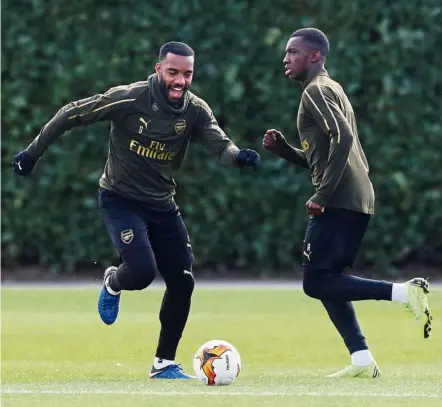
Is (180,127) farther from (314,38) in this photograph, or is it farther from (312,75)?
(314,38)

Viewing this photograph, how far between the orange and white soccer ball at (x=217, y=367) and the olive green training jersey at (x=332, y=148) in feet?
3.71

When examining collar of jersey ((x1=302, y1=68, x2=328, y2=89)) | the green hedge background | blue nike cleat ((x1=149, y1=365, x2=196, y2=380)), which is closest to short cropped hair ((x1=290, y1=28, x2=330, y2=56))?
collar of jersey ((x1=302, y1=68, x2=328, y2=89))

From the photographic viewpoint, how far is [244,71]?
17.5 metres

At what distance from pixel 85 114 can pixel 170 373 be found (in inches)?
72.3

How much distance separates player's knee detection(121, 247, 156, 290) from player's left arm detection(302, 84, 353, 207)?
1157mm

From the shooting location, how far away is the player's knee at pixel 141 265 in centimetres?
929

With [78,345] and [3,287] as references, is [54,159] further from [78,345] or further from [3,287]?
[78,345]

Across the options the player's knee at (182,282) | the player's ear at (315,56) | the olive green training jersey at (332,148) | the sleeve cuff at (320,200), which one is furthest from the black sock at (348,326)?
the player's ear at (315,56)

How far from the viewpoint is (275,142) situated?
31.6 ft

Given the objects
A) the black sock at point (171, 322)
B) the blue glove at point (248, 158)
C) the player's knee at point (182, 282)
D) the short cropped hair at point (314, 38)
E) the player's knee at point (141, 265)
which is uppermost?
the short cropped hair at point (314, 38)

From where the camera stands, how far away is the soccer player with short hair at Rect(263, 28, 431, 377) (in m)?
8.99

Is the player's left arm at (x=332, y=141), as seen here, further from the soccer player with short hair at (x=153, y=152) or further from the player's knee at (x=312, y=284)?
the soccer player with short hair at (x=153, y=152)

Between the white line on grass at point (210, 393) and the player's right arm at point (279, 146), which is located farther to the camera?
the player's right arm at point (279, 146)

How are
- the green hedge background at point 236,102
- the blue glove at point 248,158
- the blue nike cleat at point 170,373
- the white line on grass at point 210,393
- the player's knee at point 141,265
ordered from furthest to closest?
the green hedge background at point 236,102 < the blue nike cleat at point 170,373 < the player's knee at point 141,265 < the blue glove at point 248,158 < the white line on grass at point 210,393
